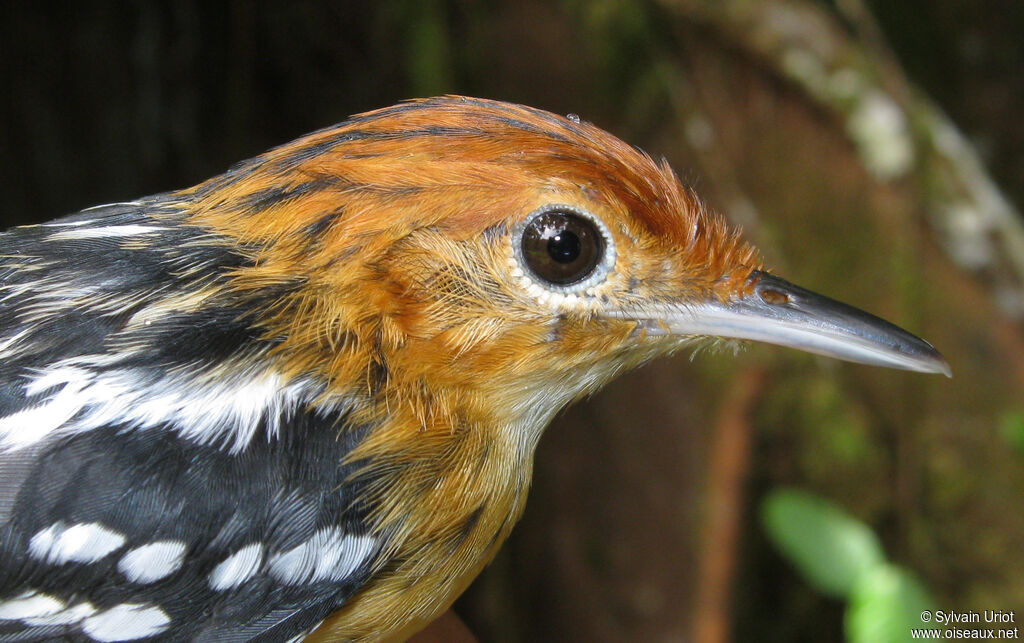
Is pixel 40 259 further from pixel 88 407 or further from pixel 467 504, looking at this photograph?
pixel 467 504

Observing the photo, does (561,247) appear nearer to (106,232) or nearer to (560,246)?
(560,246)

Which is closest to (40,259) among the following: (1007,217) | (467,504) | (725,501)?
(467,504)

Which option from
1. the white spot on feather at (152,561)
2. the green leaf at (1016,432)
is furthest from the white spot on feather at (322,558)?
the green leaf at (1016,432)

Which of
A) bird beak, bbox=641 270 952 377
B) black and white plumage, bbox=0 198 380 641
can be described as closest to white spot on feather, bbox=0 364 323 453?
black and white plumage, bbox=0 198 380 641

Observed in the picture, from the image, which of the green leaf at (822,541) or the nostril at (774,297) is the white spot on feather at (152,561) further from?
the green leaf at (822,541)

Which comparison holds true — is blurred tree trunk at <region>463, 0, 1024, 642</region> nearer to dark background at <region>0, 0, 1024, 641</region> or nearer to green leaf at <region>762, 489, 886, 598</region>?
dark background at <region>0, 0, 1024, 641</region>
